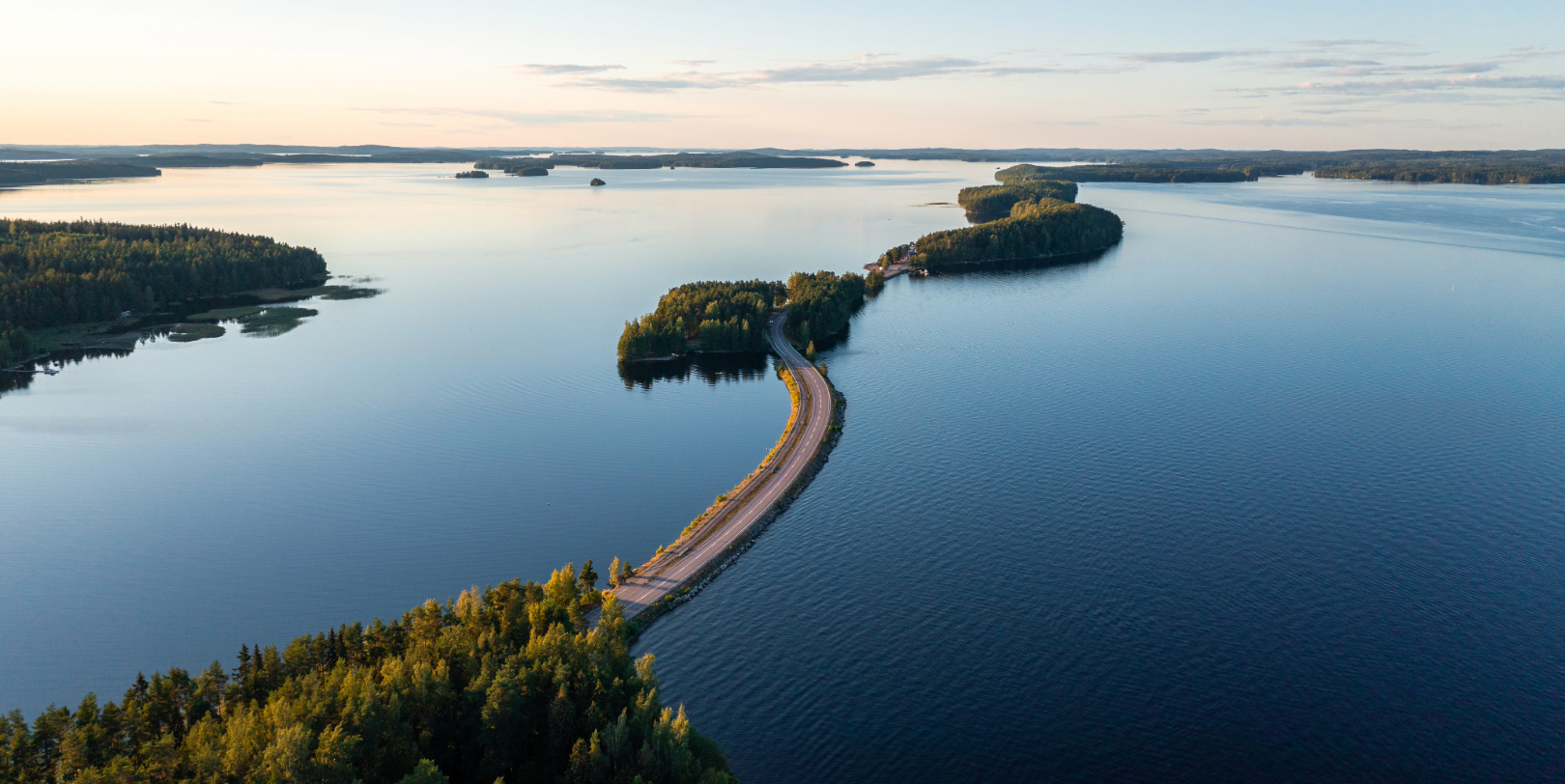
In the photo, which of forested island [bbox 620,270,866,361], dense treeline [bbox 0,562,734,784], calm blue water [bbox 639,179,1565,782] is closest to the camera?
dense treeline [bbox 0,562,734,784]

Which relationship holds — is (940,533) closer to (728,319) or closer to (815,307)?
(728,319)

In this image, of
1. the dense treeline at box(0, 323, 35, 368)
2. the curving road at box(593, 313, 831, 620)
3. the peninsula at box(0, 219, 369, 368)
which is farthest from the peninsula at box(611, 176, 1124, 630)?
the dense treeline at box(0, 323, 35, 368)

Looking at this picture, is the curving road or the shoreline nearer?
the shoreline

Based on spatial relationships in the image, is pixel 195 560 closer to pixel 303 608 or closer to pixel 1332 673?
pixel 303 608

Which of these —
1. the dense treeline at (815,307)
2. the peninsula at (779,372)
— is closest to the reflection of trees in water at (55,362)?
the peninsula at (779,372)

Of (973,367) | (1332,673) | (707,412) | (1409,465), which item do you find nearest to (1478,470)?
(1409,465)

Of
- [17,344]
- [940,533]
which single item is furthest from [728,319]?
[17,344]

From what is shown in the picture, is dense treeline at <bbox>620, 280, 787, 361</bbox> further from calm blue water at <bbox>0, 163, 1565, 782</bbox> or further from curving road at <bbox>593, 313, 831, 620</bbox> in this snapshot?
curving road at <bbox>593, 313, 831, 620</bbox>
